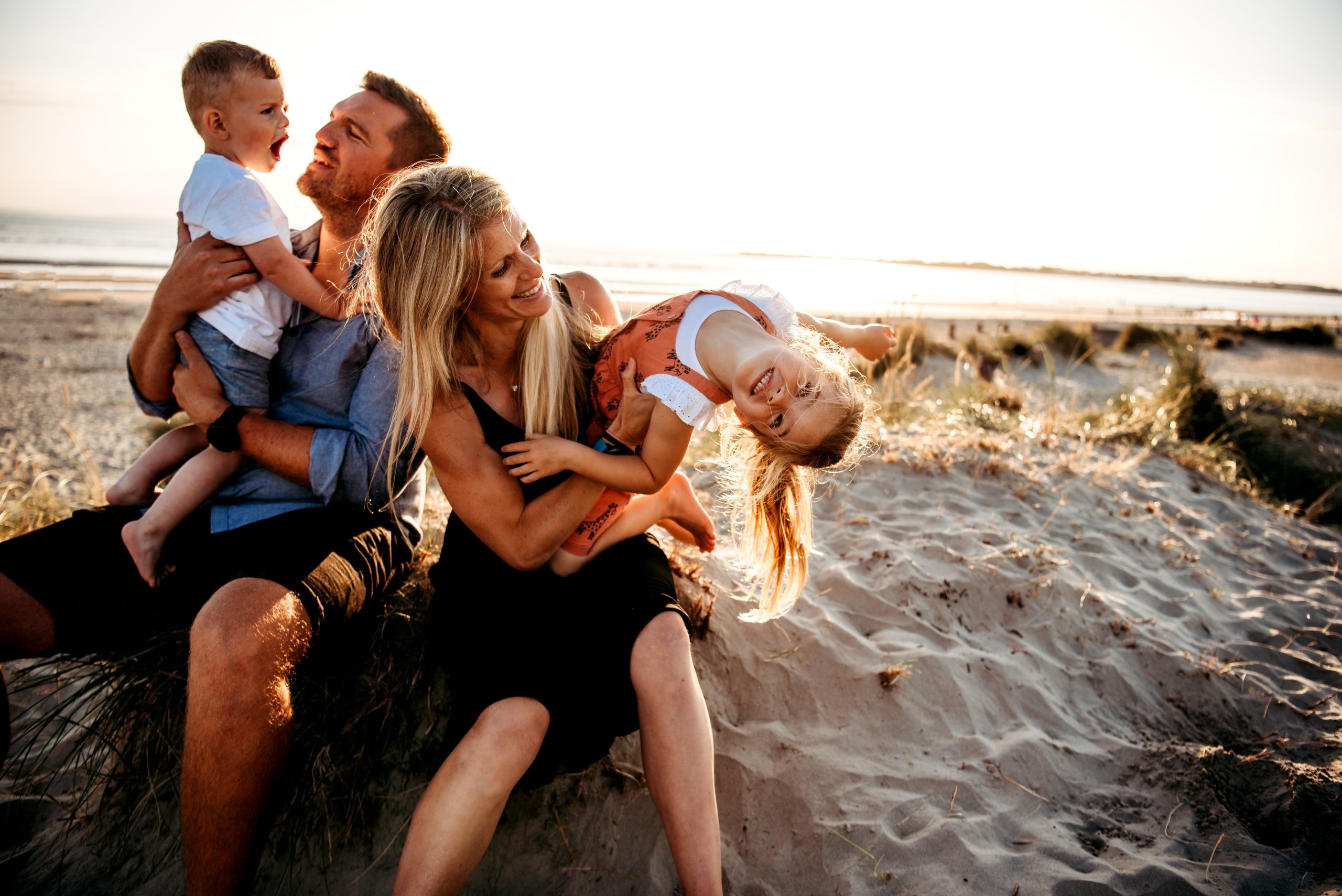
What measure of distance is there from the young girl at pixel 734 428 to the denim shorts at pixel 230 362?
99cm

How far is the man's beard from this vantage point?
2510 millimetres

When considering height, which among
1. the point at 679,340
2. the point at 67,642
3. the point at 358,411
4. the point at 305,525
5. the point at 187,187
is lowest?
the point at 67,642

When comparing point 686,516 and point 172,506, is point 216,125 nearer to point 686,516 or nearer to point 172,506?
point 172,506

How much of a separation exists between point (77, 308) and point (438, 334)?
14.1 m

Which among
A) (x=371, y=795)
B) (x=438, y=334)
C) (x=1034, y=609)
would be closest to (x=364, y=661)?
(x=371, y=795)

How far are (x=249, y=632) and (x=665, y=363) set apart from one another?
1386 mm

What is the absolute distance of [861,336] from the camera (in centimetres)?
267

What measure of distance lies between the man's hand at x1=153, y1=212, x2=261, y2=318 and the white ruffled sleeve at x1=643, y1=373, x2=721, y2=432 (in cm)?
142

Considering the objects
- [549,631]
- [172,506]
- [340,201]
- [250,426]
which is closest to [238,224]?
[340,201]

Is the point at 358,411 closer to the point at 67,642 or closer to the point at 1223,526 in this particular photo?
the point at 67,642

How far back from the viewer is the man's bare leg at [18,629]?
1.99 m

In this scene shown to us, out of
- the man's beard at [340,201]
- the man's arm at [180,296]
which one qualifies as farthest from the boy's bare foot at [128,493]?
the man's beard at [340,201]

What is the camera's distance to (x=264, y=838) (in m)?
1.77

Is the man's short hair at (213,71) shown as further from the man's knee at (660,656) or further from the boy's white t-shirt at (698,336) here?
the man's knee at (660,656)
